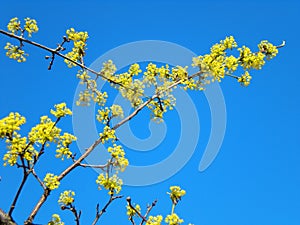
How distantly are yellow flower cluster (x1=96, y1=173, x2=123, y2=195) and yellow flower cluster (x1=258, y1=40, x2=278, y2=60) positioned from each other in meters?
2.60

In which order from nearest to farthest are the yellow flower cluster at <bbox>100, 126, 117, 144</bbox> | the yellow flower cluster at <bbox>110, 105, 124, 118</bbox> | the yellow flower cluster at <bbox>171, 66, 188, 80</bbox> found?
1. the yellow flower cluster at <bbox>100, 126, 117, 144</bbox>
2. the yellow flower cluster at <bbox>110, 105, 124, 118</bbox>
3. the yellow flower cluster at <bbox>171, 66, 188, 80</bbox>

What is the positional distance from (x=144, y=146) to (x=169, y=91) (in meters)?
1.16

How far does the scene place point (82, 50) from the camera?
545 cm

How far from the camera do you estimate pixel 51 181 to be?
4.21 m

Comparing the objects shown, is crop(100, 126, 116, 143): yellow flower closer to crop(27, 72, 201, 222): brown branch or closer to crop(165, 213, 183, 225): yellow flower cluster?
crop(27, 72, 201, 222): brown branch

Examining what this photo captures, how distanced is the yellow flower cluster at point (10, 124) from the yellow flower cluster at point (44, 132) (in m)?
0.14

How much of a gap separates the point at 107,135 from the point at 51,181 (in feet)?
2.51

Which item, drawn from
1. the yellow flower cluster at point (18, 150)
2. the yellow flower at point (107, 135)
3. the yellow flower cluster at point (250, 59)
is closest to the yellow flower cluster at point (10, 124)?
the yellow flower cluster at point (18, 150)

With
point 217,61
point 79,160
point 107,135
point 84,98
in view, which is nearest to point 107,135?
point 107,135

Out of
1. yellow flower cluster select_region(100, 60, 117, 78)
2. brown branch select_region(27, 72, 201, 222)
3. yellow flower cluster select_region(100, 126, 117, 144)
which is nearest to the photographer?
brown branch select_region(27, 72, 201, 222)

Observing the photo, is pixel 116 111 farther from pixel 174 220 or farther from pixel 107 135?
pixel 174 220

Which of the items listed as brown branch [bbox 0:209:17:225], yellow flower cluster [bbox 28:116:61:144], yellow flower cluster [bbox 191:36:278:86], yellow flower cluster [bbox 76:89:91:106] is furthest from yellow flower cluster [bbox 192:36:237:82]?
brown branch [bbox 0:209:17:225]

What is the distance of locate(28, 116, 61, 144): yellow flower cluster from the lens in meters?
3.99

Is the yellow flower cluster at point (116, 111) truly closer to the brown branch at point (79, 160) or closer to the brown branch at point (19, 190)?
the brown branch at point (79, 160)
